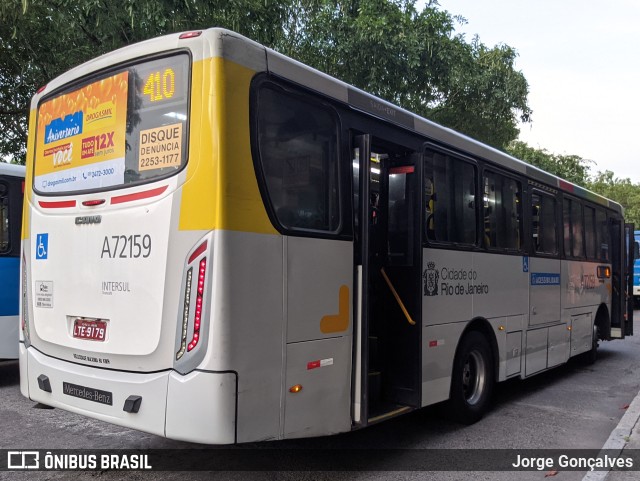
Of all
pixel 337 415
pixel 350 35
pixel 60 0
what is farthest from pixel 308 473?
pixel 350 35

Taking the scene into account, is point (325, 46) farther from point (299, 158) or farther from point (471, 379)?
point (299, 158)

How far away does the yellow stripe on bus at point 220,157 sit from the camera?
143 inches

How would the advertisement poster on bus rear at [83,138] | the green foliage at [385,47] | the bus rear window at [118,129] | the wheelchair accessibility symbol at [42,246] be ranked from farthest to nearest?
the green foliage at [385,47] → the wheelchair accessibility symbol at [42,246] → the advertisement poster on bus rear at [83,138] → the bus rear window at [118,129]

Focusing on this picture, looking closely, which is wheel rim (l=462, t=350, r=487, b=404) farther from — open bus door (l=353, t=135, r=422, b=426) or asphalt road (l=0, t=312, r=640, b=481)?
open bus door (l=353, t=135, r=422, b=426)

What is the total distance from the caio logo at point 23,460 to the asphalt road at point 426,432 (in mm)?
160

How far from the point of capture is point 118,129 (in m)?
4.24

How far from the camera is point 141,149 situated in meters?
4.09

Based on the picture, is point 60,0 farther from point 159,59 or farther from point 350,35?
point 350,35

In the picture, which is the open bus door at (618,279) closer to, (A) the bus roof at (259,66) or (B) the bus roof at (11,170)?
Answer: (A) the bus roof at (259,66)

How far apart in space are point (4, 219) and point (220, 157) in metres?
5.53

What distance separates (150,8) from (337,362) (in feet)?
19.2

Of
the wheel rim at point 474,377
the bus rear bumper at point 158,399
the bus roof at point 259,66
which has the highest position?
the bus roof at point 259,66

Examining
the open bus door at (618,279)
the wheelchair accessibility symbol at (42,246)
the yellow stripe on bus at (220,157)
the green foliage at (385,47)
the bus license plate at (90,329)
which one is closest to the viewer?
the yellow stripe on bus at (220,157)

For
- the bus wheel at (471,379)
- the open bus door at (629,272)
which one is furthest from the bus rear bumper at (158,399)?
the open bus door at (629,272)
